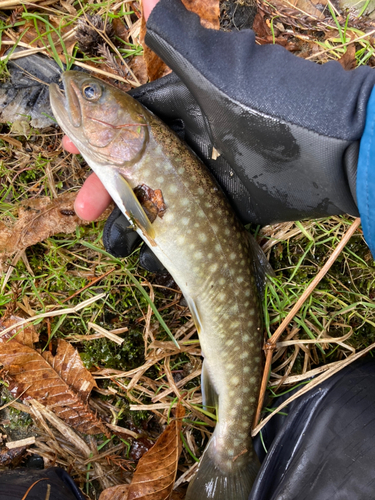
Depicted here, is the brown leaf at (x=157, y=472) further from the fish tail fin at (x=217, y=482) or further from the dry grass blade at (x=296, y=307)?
the dry grass blade at (x=296, y=307)

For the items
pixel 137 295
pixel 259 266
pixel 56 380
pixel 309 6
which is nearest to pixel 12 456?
pixel 56 380

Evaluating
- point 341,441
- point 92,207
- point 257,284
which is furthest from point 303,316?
point 92,207

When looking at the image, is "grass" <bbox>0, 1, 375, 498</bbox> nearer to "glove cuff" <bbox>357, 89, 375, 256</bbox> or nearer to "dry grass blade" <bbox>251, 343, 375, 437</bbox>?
"dry grass blade" <bbox>251, 343, 375, 437</bbox>

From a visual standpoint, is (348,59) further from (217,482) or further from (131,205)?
(217,482)

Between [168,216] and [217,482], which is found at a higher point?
[168,216]

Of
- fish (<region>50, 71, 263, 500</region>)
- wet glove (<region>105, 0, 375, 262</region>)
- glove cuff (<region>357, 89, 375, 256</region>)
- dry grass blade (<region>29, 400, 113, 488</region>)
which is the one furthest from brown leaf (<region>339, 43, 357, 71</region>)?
dry grass blade (<region>29, 400, 113, 488</region>)
